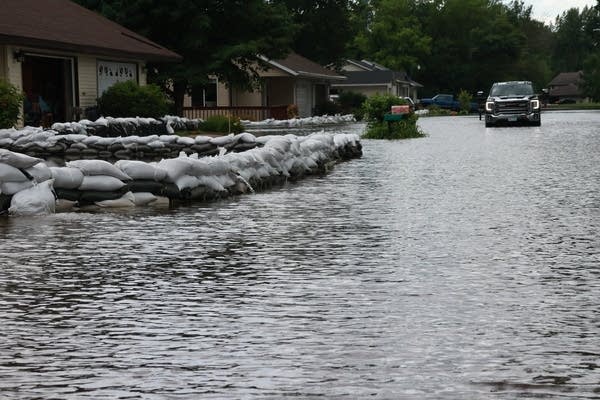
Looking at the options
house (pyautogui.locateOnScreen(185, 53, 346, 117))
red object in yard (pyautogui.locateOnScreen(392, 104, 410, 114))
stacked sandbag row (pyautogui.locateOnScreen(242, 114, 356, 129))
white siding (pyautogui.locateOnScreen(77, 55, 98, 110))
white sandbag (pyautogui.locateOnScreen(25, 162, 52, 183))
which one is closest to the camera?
white sandbag (pyautogui.locateOnScreen(25, 162, 52, 183))

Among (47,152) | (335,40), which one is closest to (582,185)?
(47,152)

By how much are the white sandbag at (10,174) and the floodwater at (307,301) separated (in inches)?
33.2

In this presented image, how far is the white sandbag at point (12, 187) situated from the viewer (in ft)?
39.7

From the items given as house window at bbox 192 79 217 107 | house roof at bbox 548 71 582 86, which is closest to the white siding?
house window at bbox 192 79 217 107

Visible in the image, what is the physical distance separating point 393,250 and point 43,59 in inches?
1049

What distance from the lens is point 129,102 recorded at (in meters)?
31.4

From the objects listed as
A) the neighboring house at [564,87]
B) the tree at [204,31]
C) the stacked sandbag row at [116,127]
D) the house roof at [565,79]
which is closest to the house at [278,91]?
the tree at [204,31]

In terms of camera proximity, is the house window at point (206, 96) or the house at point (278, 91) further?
the house at point (278, 91)

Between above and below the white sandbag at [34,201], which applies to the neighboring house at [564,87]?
above

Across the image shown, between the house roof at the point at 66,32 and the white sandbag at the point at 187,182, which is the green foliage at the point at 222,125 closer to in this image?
the house roof at the point at 66,32

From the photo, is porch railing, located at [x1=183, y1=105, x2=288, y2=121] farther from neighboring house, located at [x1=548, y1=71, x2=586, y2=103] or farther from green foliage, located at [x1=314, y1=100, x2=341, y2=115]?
neighboring house, located at [x1=548, y1=71, x2=586, y2=103]

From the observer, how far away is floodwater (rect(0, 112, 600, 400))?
463 centimetres

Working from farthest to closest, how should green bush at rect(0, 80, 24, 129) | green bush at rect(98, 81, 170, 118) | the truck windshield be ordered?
the truck windshield
green bush at rect(98, 81, 170, 118)
green bush at rect(0, 80, 24, 129)

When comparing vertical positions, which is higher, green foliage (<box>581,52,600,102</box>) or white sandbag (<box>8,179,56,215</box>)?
green foliage (<box>581,52,600,102</box>)
